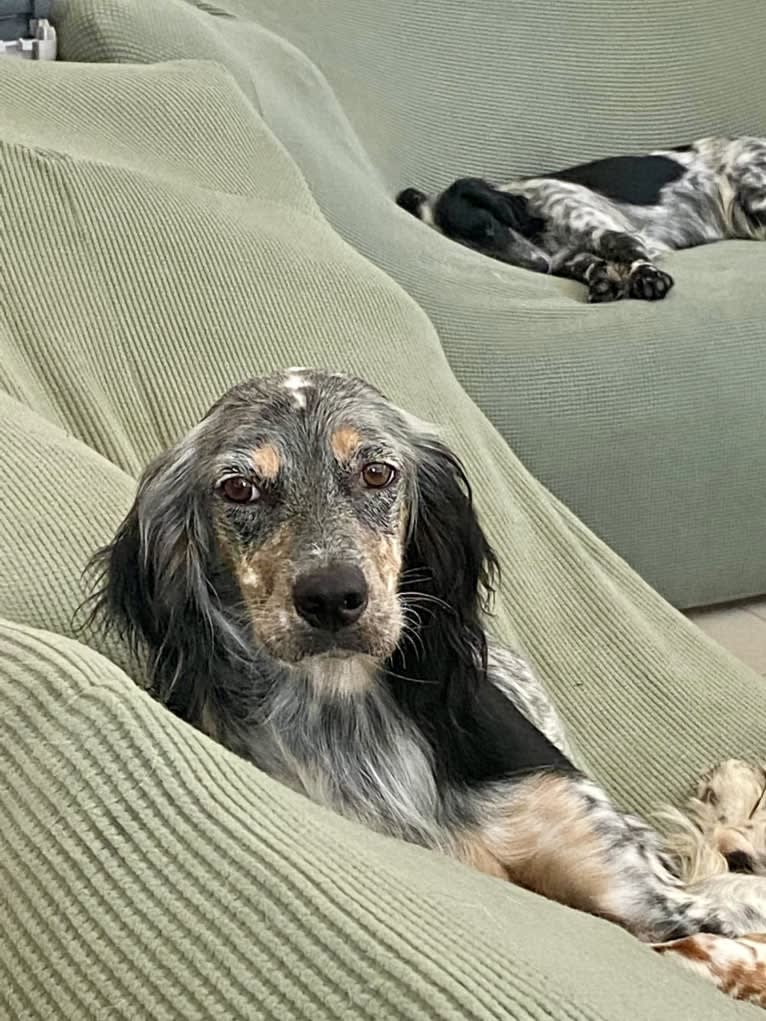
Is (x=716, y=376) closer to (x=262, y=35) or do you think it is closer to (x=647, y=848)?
(x=262, y=35)

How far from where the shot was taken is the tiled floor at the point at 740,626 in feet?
9.95

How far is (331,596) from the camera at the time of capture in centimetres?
131

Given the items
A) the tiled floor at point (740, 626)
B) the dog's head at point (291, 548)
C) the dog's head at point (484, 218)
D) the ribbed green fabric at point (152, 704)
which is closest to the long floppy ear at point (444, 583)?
the dog's head at point (291, 548)

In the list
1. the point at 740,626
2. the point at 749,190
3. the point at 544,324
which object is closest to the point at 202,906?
the point at 544,324

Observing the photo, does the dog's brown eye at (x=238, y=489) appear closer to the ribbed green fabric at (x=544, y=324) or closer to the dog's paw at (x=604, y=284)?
the ribbed green fabric at (x=544, y=324)

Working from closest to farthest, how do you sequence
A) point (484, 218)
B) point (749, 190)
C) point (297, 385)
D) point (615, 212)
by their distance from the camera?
point (297, 385), point (484, 218), point (615, 212), point (749, 190)

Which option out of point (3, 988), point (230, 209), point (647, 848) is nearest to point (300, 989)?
point (3, 988)

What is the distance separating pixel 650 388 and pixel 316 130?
3.02 ft

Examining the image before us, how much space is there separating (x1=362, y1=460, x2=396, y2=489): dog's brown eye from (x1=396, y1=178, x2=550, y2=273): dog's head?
2298 millimetres

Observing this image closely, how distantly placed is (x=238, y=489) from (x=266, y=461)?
0.04m

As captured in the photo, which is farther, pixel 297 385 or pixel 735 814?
pixel 735 814

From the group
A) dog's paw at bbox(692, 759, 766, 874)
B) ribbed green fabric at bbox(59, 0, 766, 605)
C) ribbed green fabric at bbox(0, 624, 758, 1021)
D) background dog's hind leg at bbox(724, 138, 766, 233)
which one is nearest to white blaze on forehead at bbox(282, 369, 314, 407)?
ribbed green fabric at bbox(0, 624, 758, 1021)

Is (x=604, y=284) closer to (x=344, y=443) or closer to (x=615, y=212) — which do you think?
(x=615, y=212)

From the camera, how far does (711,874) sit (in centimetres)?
168
